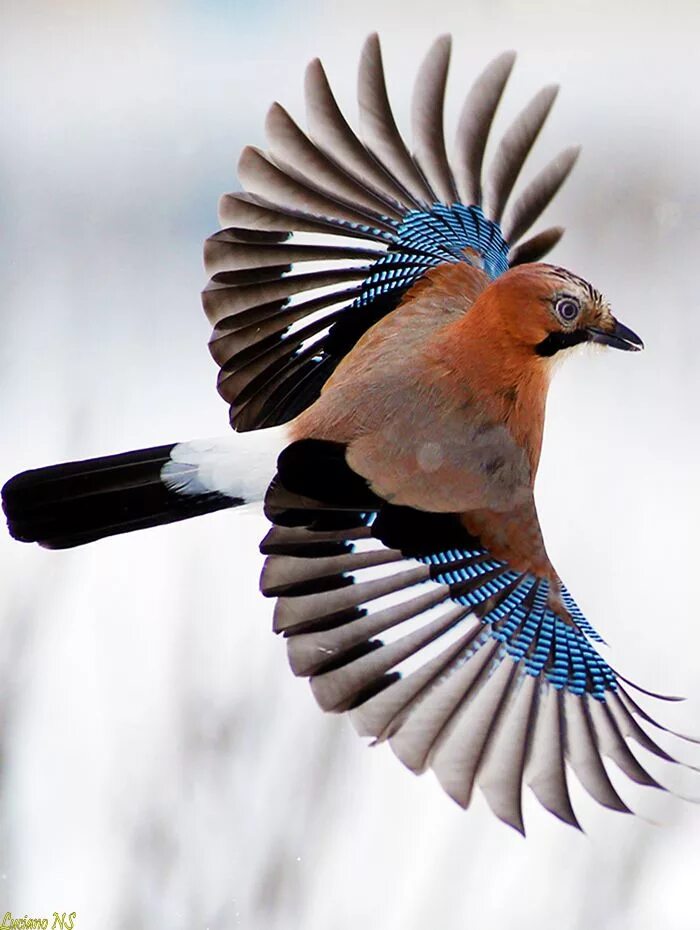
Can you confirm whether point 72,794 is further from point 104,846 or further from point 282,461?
point 282,461

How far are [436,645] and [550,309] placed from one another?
61cm

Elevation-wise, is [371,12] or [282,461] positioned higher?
[371,12]

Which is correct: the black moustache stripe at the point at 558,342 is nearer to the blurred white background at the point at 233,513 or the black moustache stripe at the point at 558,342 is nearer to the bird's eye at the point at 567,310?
the bird's eye at the point at 567,310

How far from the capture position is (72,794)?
2.47 m

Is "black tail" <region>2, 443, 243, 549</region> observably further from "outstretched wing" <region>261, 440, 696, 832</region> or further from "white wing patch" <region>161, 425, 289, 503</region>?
"outstretched wing" <region>261, 440, 696, 832</region>

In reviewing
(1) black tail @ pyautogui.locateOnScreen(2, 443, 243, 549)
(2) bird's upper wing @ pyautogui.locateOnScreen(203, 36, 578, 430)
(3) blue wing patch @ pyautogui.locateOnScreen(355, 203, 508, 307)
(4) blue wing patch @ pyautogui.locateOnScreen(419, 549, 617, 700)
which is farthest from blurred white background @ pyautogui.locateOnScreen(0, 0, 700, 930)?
(3) blue wing patch @ pyautogui.locateOnScreen(355, 203, 508, 307)

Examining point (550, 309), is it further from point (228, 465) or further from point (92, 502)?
point (92, 502)

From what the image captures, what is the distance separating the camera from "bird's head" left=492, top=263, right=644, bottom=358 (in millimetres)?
2330

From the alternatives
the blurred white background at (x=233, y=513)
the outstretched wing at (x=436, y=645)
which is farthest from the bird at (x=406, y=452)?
the blurred white background at (x=233, y=513)

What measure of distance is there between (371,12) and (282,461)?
2840 mm

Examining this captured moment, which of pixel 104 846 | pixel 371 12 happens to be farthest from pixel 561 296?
pixel 371 12

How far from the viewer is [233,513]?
2705 mm

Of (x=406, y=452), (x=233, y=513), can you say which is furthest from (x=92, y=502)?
(x=406, y=452)

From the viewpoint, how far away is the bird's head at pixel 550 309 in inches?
91.7
